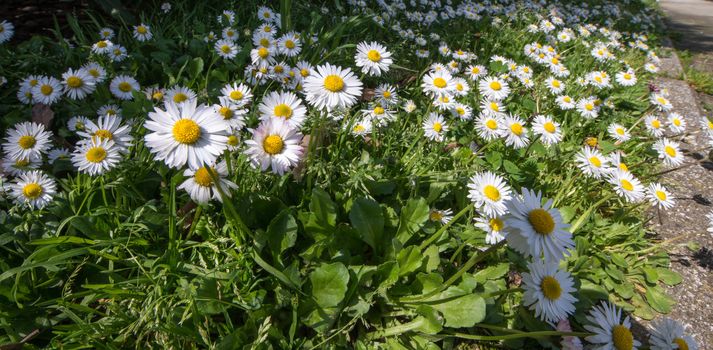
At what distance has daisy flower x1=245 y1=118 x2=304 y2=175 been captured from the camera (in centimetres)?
129

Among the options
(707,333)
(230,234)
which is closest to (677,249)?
(707,333)

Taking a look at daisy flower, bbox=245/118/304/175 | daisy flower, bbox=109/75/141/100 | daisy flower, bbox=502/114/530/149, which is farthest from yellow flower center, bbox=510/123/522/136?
daisy flower, bbox=109/75/141/100

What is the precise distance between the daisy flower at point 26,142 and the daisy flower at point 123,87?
47 centimetres

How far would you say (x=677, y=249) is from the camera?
7.27 feet

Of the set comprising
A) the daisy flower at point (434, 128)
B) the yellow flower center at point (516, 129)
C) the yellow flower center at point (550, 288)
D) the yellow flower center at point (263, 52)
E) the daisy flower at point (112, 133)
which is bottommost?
the yellow flower center at point (550, 288)

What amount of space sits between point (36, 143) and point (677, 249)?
10.4 feet

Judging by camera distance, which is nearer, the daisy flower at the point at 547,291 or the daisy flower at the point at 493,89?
the daisy flower at the point at 547,291

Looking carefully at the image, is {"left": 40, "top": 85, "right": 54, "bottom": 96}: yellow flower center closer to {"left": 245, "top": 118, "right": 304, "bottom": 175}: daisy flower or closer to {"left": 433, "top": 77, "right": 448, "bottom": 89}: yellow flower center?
{"left": 245, "top": 118, "right": 304, "bottom": 175}: daisy flower

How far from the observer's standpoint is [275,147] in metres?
1.29

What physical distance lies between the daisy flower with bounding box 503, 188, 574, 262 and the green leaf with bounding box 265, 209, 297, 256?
74 cm

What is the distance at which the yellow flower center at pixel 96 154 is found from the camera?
1383 mm

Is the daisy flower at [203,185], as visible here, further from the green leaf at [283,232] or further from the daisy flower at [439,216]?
the daisy flower at [439,216]

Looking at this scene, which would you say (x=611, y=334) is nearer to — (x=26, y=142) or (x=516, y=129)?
(x=516, y=129)

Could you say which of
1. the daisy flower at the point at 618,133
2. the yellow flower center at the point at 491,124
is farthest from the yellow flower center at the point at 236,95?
the daisy flower at the point at 618,133
